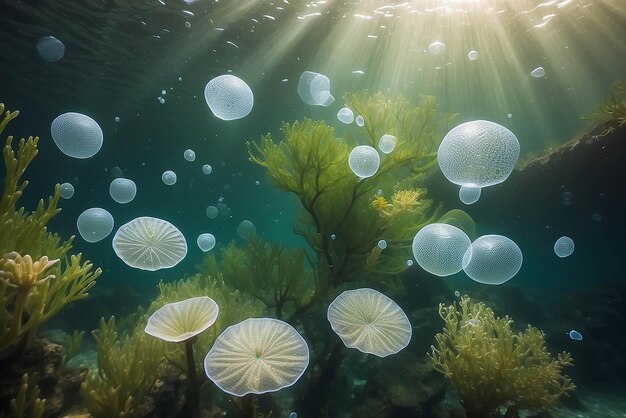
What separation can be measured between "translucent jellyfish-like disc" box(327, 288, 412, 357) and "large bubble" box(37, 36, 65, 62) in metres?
16.0

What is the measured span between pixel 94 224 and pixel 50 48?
12122mm

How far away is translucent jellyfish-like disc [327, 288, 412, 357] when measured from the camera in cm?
388

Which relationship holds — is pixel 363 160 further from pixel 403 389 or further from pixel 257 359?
pixel 403 389

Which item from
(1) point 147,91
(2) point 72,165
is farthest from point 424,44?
(2) point 72,165

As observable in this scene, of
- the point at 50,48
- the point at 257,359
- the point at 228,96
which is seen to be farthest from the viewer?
the point at 50,48

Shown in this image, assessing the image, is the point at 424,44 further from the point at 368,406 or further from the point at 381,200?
the point at 368,406

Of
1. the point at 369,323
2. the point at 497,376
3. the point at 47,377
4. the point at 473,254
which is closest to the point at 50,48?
the point at 47,377

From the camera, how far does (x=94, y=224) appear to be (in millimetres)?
6840

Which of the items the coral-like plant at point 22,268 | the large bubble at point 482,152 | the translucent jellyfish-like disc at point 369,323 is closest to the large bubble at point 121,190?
the coral-like plant at point 22,268

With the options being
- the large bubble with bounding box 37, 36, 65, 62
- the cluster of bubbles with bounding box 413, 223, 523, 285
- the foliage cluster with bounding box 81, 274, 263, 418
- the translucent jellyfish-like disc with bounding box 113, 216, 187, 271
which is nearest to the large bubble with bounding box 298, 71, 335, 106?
the large bubble with bounding box 37, 36, 65, 62

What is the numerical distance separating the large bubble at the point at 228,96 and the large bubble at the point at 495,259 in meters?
4.52

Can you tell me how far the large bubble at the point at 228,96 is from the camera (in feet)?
19.8

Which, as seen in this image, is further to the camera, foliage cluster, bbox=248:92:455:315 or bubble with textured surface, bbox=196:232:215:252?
bubble with textured surface, bbox=196:232:215:252

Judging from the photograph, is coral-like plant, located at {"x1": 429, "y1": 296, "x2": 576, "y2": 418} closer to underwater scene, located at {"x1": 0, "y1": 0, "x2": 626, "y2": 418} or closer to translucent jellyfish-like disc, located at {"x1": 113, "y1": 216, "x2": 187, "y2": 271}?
underwater scene, located at {"x1": 0, "y1": 0, "x2": 626, "y2": 418}
